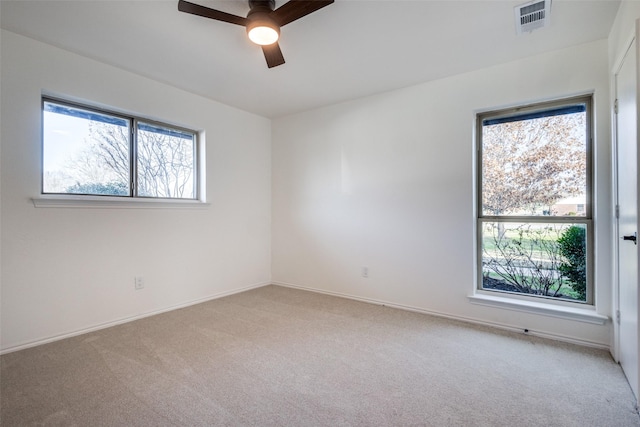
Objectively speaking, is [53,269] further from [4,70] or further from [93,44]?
[93,44]

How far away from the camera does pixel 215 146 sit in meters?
3.79

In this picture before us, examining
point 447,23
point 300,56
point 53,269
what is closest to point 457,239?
point 447,23

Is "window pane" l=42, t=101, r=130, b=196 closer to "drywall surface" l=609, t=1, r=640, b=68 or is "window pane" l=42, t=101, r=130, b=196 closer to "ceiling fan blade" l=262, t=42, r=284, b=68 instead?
"ceiling fan blade" l=262, t=42, r=284, b=68

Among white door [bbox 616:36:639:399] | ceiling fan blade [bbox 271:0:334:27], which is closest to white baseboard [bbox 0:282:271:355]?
ceiling fan blade [bbox 271:0:334:27]

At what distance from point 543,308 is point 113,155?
4.28m

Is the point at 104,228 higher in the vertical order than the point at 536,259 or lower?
higher

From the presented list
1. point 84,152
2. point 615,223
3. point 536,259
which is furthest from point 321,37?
point 536,259

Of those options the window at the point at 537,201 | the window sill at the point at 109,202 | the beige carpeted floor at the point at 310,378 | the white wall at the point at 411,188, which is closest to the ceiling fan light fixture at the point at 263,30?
the white wall at the point at 411,188

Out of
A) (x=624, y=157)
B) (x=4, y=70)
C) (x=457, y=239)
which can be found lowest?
(x=457, y=239)

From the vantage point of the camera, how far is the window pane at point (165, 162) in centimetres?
322

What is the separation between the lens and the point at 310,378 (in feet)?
6.40

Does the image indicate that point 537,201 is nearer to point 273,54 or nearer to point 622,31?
point 622,31

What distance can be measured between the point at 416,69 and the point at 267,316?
115 inches

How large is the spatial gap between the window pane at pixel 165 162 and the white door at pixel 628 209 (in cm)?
392
